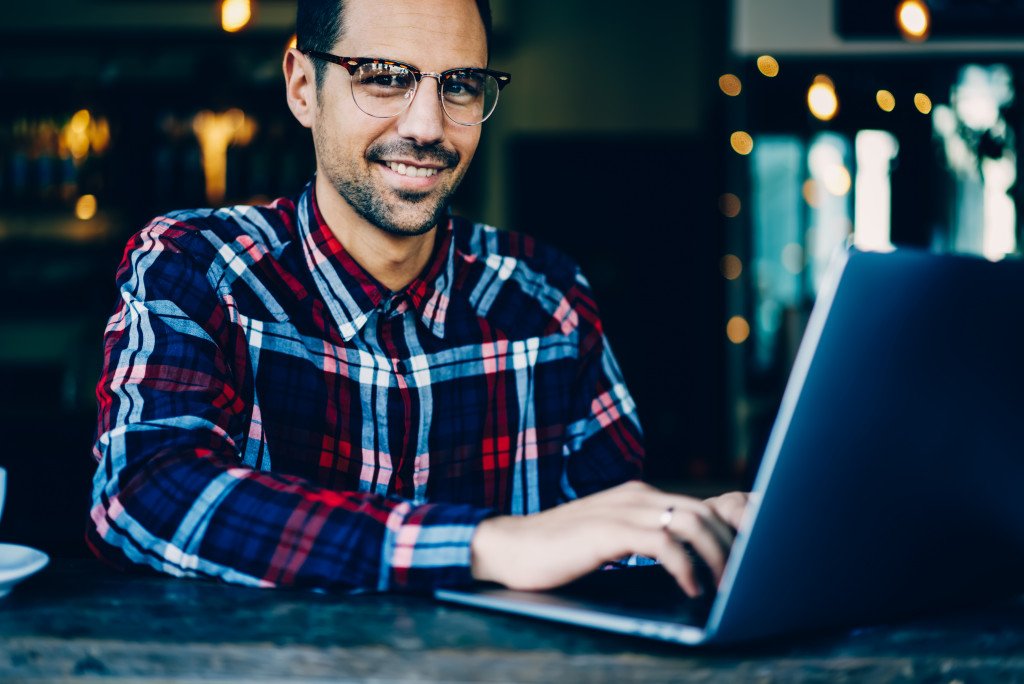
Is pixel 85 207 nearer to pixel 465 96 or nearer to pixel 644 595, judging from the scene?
pixel 465 96

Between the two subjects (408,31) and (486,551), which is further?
→ (408,31)

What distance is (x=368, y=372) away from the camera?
1248 millimetres

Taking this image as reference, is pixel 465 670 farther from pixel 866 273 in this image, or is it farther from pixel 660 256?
pixel 660 256

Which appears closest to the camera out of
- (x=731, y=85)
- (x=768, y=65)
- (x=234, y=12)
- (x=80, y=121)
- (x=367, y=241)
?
(x=367, y=241)

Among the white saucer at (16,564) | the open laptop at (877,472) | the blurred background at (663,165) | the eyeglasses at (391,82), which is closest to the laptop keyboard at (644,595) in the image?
the open laptop at (877,472)

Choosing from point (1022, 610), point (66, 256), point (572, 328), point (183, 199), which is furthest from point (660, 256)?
point (1022, 610)

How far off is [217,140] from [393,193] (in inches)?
159

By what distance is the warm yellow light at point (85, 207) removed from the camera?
5074mm

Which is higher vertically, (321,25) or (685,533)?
(321,25)

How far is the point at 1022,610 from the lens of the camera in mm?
787

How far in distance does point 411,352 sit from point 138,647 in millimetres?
687

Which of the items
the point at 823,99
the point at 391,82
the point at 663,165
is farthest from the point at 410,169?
the point at 663,165

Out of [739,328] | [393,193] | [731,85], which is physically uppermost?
[731,85]

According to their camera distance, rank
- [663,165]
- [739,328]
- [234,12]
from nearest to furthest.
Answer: [234,12] < [739,328] < [663,165]
